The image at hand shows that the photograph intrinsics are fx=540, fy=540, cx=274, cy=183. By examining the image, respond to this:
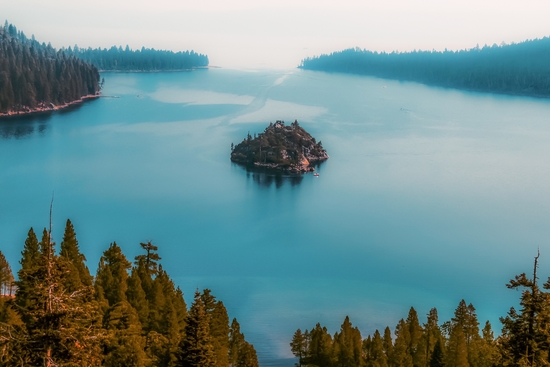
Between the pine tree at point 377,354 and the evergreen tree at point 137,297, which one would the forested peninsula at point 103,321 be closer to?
the evergreen tree at point 137,297

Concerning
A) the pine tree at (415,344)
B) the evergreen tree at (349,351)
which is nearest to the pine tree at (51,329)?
the evergreen tree at (349,351)

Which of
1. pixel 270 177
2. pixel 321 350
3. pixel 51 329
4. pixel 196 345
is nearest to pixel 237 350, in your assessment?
pixel 321 350

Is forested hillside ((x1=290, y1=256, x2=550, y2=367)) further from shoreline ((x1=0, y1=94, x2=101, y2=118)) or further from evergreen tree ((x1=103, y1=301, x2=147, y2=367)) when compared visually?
shoreline ((x1=0, y1=94, x2=101, y2=118))

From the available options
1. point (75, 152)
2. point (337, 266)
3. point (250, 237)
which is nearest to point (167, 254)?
point (250, 237)

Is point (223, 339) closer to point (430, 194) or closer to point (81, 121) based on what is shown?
point (430, 194)

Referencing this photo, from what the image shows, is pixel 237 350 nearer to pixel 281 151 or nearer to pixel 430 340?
pixel 430 340
